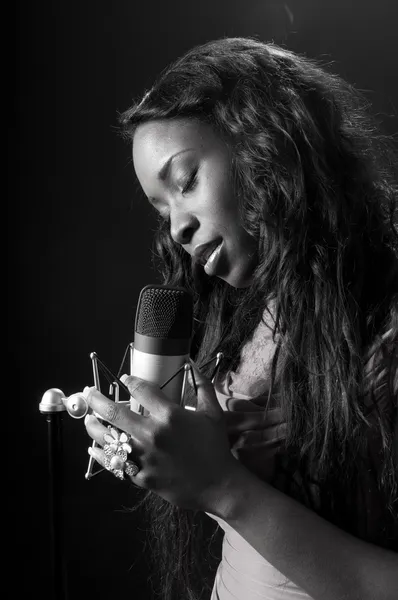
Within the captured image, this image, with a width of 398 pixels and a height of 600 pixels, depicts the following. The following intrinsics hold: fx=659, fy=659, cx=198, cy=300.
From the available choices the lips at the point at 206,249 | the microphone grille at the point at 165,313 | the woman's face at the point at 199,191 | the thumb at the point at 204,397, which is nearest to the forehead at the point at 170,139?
the woman's face at the point at 199,191

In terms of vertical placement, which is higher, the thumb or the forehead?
the forehead

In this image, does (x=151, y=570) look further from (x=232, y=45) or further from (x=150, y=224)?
(x=232, y=45)

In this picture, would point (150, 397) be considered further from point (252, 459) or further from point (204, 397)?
point (252, 459)

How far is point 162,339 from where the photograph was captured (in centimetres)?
82

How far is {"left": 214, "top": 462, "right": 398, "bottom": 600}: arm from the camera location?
0.84 m

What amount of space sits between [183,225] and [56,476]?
451 mm

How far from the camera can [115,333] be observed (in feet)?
6.80

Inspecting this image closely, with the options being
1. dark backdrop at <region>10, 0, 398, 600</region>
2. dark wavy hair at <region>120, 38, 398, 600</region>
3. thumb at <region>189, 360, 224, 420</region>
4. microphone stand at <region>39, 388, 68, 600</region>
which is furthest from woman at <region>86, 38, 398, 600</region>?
dark backdrop at <region>10, 0, 398, 600</region>

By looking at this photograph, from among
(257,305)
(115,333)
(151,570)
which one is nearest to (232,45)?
(257,305)

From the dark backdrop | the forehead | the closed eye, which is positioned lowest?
the dark backdrop

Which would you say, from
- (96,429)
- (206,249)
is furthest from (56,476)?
(206,249)

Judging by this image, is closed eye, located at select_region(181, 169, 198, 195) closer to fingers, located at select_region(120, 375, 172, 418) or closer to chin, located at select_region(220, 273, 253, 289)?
chin, located at select_region(220, 273, 253, 289)

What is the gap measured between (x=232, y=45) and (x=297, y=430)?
69 cm

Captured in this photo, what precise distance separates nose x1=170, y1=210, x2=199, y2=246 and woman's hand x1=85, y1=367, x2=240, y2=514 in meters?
0.36
